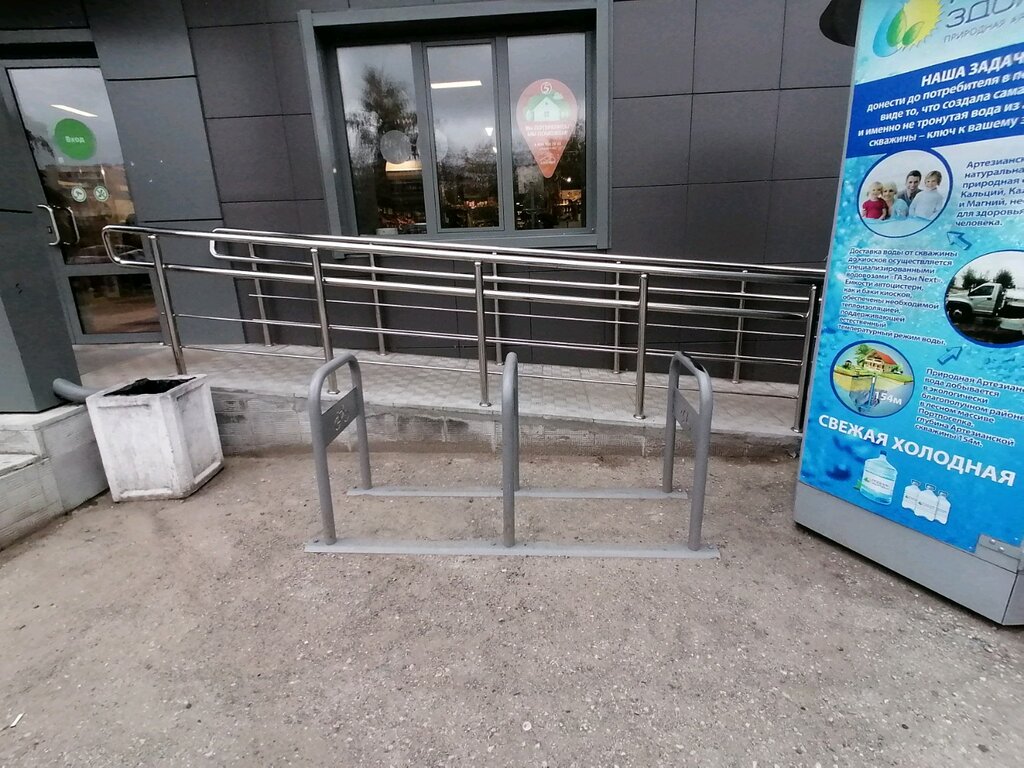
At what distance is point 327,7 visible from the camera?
432cm

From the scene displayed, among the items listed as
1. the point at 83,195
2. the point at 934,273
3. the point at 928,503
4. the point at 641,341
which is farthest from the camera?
the point at 83,195

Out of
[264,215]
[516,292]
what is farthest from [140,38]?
[516,292]

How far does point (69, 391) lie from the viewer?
3041mm

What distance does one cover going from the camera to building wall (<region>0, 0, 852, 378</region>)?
4258 millimetres

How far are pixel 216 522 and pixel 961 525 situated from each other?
364 centimetres

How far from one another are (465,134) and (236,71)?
2112mm

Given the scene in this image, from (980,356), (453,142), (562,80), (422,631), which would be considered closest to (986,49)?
(980,356)

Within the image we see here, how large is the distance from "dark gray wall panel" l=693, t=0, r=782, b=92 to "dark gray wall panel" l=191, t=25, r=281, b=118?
3.79m

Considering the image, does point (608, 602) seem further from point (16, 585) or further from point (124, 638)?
point (16, 585)

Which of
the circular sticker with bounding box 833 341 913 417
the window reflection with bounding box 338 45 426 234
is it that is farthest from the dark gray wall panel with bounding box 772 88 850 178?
the window reflection with bounding box 338 45 426 234

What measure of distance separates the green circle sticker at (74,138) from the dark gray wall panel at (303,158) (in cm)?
203

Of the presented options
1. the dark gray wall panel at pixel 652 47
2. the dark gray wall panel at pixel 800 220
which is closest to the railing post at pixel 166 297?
the dark gray wall panel at pixel 652 47

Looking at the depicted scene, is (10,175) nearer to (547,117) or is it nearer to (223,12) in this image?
(223,12)

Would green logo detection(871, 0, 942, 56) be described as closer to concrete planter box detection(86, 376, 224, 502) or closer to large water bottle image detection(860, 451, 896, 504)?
large water bottle image detection(860, 451, 896, 504)
